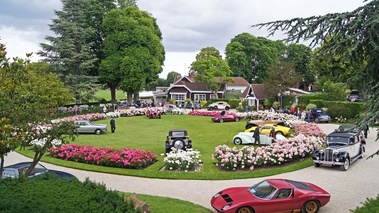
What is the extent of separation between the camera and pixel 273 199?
10.5 m

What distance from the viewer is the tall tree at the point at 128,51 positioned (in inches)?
1855

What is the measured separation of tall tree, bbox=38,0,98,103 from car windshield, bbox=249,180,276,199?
3729cm

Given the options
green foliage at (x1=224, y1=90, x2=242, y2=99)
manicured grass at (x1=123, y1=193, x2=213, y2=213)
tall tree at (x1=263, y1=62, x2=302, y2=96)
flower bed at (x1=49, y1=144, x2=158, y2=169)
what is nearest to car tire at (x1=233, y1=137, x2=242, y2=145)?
flower bed at (x1=49, y1=144, x2=158, y2=169)

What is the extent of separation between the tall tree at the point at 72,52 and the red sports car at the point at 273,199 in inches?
1467

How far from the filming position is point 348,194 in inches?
512

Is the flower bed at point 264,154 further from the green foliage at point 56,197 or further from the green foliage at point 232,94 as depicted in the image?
the green foliage at point 232,94

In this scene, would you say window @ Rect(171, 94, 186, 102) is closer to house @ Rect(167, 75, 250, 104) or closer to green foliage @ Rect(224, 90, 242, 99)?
house @ Rect(167, 75, 250, 104)

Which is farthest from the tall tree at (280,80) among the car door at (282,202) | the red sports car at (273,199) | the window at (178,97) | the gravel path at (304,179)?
the car door at (282,202)

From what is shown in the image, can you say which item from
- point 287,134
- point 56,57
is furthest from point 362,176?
point 56,57

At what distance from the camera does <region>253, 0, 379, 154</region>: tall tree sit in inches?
284

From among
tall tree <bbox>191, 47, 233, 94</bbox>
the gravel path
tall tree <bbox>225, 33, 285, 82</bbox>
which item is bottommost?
the gravel path

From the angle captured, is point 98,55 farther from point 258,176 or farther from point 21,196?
point 21,196

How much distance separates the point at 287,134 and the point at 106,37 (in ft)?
108

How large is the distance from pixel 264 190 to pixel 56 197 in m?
6.59
